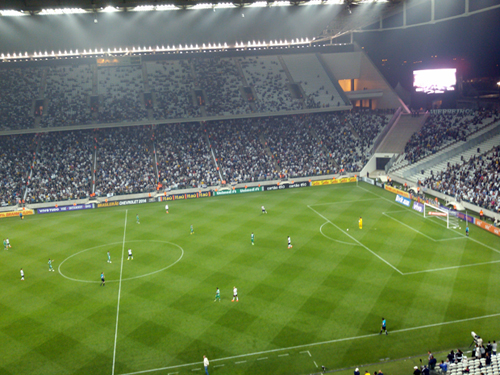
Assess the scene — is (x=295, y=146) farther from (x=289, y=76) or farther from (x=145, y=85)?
(x=145, y=85)

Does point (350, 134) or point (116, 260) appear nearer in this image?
point (116, 260)

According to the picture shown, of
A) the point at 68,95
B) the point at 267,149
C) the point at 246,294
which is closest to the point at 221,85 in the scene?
the point at 267,149

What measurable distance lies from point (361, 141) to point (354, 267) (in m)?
36.9

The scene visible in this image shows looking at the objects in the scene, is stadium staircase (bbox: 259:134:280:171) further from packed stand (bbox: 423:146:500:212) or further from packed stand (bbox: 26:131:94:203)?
packed stand (bbox: 26:131:94:203)

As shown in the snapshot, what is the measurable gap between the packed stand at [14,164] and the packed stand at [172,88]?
18149mm

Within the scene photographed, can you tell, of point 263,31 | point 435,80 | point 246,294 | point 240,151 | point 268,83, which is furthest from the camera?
point 268,83

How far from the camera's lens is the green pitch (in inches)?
771

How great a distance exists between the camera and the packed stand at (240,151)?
55.6 meters

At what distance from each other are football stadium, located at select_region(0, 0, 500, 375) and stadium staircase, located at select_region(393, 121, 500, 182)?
0.25 meters

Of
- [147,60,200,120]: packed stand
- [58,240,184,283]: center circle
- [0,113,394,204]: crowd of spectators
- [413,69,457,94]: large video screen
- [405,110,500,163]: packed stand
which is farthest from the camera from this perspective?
[147,60,200,120]: packed stand

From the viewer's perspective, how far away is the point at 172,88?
66.2m

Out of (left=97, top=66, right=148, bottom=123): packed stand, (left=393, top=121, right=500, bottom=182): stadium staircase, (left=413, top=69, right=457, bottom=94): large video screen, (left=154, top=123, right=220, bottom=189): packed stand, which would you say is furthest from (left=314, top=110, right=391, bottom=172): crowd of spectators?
(left=97, top=66, right=148, bottom=123): packed stand

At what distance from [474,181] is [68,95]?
5691 centimetres

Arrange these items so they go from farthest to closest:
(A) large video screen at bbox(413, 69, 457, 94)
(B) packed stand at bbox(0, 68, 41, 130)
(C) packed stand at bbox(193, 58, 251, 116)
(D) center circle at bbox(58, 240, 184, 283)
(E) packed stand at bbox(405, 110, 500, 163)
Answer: (C) packed stand at bbox(193, 58, 251, 116)
(A) large video screen at bbox(413, 69, 457, 94)
(B) packed stand at bbox(0, 68, 41, 130)
(E) packed stand at bbox(405, 110, 500, 163)
(D) center circle at bbox(58, 240, 184, 283)
